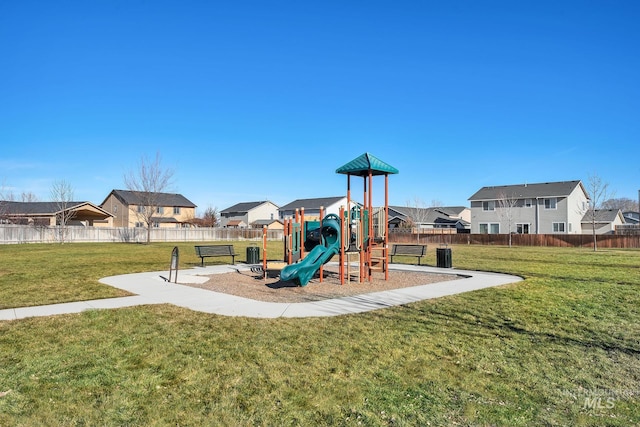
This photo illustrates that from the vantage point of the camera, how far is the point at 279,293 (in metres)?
11.0

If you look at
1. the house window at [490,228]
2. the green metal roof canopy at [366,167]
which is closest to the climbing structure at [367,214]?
the green metal roof canopy at [366,167]

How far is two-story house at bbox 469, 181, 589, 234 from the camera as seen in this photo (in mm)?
46869

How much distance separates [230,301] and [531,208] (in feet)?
155

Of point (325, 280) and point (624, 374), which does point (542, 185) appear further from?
point (624, 374)

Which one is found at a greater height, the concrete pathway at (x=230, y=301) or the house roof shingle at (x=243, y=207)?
the house roof shingle at (x=243, y=207)

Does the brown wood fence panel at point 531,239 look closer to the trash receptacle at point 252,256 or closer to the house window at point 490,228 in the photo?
Answer: the house window at point 490,228

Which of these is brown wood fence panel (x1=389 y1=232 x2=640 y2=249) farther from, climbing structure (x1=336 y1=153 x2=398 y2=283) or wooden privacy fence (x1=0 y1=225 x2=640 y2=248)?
climbing structure (x1=336 y1=153 x2=398 y2=283)

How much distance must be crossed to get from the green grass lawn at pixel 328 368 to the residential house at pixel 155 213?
5763 centimetres

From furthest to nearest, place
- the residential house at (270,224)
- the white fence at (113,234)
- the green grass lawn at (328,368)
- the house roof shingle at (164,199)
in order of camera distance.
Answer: the residential house at (270,224) → the house roof shingle at (164,199) → the white fence at (113,234) → the green grass lawn at (328,368)

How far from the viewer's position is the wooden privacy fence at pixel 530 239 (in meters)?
37.1

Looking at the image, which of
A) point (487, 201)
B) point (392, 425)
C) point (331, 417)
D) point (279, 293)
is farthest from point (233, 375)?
point (487, 201)

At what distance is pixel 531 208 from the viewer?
161ft

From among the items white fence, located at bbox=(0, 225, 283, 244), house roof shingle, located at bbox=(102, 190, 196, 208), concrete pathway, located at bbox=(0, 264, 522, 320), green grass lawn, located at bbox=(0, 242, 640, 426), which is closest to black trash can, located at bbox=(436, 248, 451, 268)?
concrete pathway, located at bbox=(0, 264, 522, 320)

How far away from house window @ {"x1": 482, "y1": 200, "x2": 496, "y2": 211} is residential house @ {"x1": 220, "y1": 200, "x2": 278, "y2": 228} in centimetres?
4079
